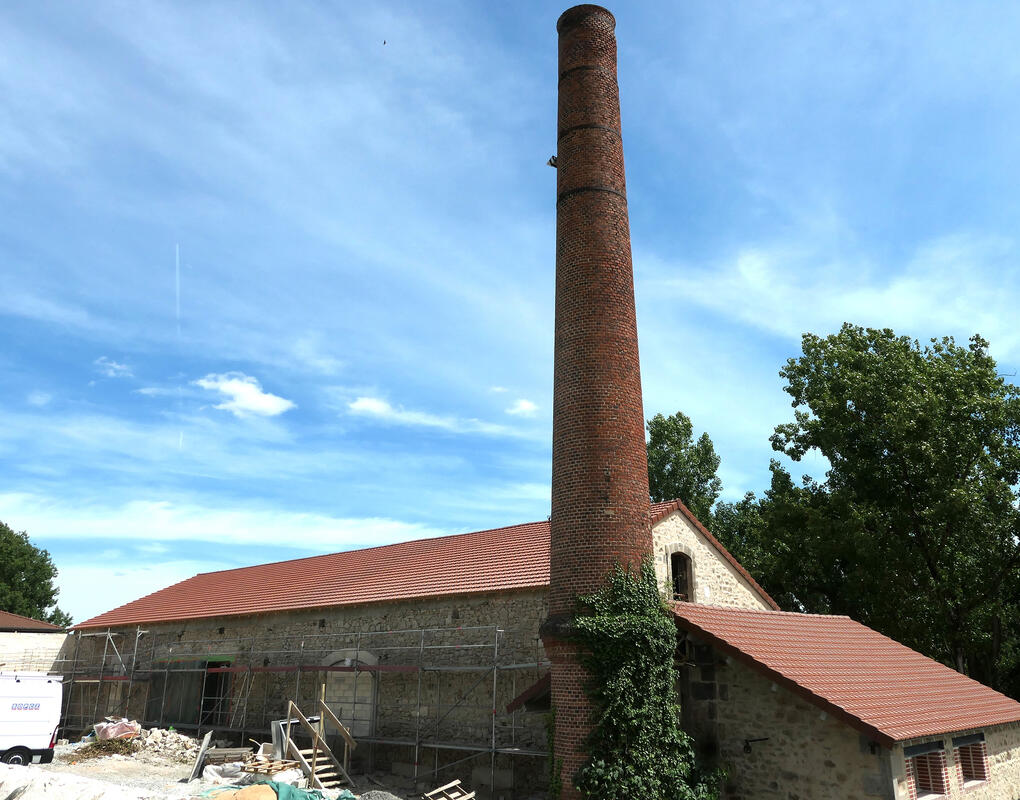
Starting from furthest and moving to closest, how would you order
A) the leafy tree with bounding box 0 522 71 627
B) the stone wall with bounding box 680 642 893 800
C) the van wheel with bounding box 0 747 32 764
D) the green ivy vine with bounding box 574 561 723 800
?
the leafy tree with bounding box 0 522 71 627
the van wheel with bounding box 0 747 32 764
the green ivy vine with bounding box 574 561 723 800
the stone wall with bounding box 680 642 893 800

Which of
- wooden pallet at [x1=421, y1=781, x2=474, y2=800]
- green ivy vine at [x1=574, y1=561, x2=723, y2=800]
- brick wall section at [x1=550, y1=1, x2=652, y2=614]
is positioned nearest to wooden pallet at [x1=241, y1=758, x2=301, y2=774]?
wooden pallet at [x1=421, y1=781, x2=474, y2=800]

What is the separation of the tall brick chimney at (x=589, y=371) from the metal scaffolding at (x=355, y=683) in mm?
3770

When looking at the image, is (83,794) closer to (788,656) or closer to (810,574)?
(788,656)

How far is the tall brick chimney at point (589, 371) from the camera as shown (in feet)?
43.1

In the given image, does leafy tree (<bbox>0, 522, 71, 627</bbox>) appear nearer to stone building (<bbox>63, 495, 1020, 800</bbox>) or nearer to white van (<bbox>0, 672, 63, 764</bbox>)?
stone building (<bbox>63, 495, 1020, 800</bbox>)

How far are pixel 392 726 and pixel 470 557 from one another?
4875 millimetres

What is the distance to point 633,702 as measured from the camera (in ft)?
40.7

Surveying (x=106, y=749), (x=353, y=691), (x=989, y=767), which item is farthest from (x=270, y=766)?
(x=989, y=767)

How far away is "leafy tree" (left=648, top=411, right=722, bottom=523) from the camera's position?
1464 inches

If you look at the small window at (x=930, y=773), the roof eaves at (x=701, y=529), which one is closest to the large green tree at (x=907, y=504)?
the roof eaves at (x=701, y=529)

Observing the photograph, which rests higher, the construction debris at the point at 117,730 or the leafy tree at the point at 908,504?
the leafy tree at the point at 908,504

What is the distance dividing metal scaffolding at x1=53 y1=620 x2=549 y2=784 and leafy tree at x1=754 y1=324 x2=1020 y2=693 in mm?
14761

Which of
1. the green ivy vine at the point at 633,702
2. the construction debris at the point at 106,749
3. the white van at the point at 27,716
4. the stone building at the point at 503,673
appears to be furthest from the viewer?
the construction debris at the point at 106,749

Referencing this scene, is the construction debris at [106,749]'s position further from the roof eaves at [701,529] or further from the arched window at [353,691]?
the roof eaves at [701,529]
